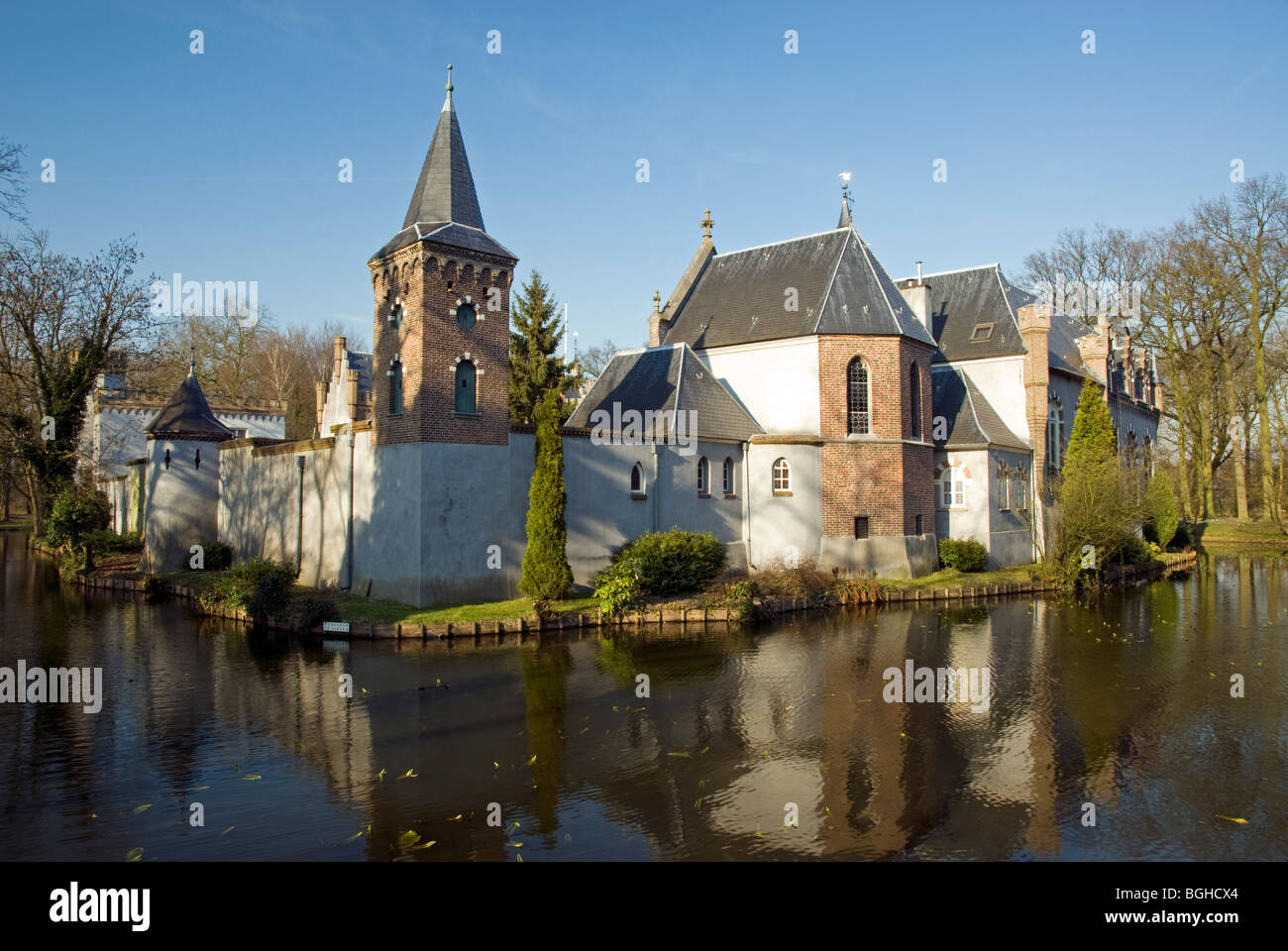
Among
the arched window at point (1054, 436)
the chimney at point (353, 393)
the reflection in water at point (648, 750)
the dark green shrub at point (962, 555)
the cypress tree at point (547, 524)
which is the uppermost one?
the chimney at point (353, 393)

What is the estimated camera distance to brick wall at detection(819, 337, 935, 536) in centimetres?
2600

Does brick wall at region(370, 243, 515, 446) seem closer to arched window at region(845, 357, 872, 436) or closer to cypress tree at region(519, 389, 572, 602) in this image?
Result: cypress tree at region(519, 389, 572, 602)

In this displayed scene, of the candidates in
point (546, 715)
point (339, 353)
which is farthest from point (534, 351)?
point (546, 715)

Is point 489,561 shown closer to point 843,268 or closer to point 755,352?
point 755,352

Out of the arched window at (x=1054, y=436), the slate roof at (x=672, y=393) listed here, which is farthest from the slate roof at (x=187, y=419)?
the arched window at (x=1054, y=436)

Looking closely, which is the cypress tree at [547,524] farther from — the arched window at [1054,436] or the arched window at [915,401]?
the arched window at [1054,436]

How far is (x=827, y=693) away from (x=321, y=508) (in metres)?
15.1

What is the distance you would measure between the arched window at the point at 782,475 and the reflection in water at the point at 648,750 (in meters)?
8.76

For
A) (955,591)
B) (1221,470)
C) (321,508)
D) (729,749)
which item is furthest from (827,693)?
(1221,470)

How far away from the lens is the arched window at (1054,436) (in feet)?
107

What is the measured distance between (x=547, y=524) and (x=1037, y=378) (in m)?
20.1

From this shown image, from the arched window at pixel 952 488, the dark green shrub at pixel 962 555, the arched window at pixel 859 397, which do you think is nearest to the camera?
the arched window at pixel 859 397

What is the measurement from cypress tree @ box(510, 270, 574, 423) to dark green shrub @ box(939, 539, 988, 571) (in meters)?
21.0

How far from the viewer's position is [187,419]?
29.0 m
